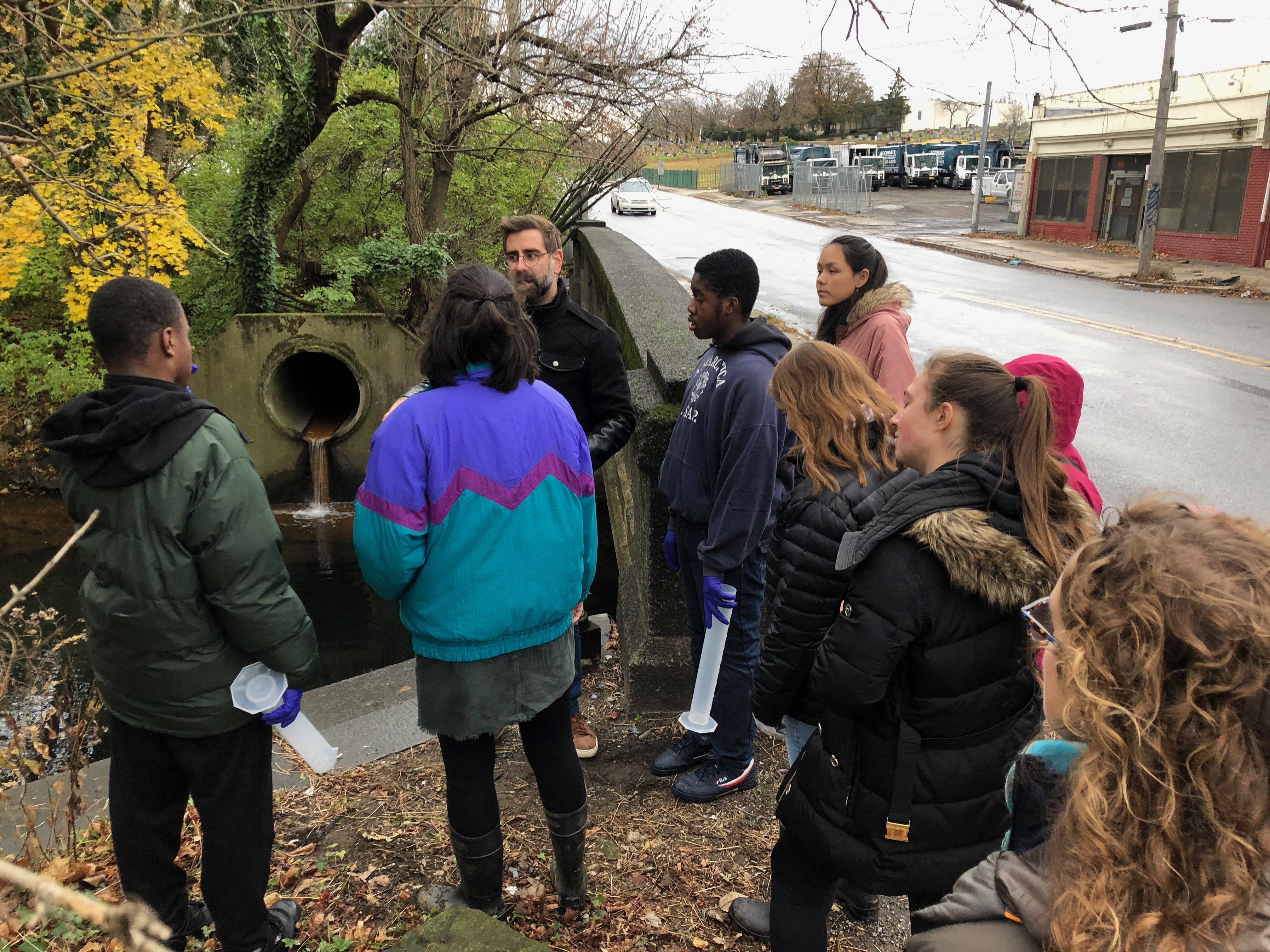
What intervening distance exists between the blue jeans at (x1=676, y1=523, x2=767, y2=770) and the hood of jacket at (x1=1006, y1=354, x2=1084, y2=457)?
1.14 metres

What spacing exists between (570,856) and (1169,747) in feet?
7.20

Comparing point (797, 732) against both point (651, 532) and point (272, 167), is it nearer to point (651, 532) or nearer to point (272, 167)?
point (651, 532)

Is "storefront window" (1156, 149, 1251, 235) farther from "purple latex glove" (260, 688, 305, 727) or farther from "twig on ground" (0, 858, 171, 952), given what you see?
"twig on ground" (0, 858, 171, 952)

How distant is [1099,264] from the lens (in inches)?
934

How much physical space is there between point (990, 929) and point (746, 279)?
97.6 inches

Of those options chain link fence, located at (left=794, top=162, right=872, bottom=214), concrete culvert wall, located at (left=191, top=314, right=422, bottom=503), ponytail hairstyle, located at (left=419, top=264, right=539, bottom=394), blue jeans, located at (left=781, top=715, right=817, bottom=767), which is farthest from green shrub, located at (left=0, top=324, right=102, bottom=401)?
chain link fence, located at (left=794, top=162, right=872, bottom=214)

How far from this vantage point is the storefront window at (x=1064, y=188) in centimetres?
2902

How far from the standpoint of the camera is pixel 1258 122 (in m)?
21.3

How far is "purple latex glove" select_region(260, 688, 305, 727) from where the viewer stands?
245 cm

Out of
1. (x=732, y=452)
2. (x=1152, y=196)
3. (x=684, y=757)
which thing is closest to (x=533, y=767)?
(x=684, y=757)

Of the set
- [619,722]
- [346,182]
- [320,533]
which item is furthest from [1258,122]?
[619,722]

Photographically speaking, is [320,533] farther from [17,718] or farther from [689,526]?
[689,526]

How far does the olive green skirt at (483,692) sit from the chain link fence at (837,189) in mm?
39171

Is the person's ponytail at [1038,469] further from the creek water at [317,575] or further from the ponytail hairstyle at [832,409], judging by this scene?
the creek water at [317,575]
